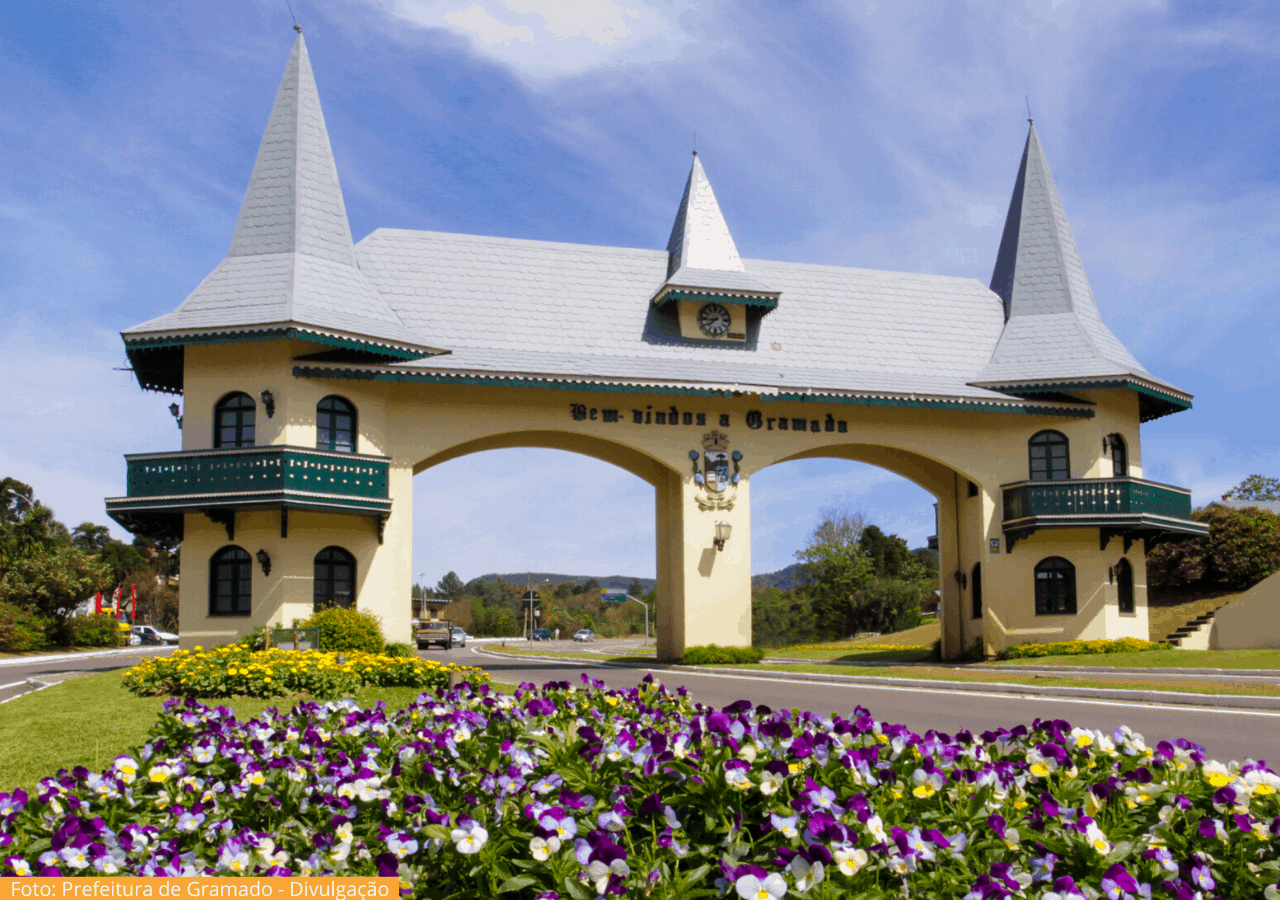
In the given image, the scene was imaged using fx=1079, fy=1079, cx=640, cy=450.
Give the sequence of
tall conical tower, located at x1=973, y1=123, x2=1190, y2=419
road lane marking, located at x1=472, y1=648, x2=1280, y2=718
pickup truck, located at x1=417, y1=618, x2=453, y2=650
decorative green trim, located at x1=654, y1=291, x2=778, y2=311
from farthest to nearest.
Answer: pickup truck, located at x1=417, y1=618, x2=453, y2=650 → tall conical tower, located at x1=973, y1=123, x2=1190, y2=419 → decorative green trim, located at x1=654, y1=291, x2=778, y2=311 → road lane marking, located at x1=472, y1=648, x2=1280, y2=718

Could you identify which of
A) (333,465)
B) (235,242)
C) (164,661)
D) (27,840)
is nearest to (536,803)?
(27,840)

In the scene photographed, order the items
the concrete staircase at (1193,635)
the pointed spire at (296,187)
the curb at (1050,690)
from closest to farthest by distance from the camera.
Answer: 1. the curb at (1050,690)
2. the pointed spire at (296,187)
3. the concrete staircase at (1193,635)

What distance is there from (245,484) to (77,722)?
10.9m

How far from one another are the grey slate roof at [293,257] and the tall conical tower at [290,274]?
26mm

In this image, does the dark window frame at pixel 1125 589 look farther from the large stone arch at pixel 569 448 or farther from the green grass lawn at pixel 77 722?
the green grass lawn at pixel 77 722

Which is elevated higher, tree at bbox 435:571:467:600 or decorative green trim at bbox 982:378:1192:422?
decorative green trim at bbox 982:378:1192:422

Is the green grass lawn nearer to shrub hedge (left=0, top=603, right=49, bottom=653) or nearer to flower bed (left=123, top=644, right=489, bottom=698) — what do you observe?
flower bed (left=123, top=644, right=489, bottom=698)

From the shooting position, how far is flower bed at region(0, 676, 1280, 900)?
4.07 metres

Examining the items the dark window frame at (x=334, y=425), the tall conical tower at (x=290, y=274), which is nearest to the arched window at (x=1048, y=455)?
the tall conical tower at (x=290, y=274)

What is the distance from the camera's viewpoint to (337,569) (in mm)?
25109

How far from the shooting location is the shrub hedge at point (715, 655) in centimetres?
2681
